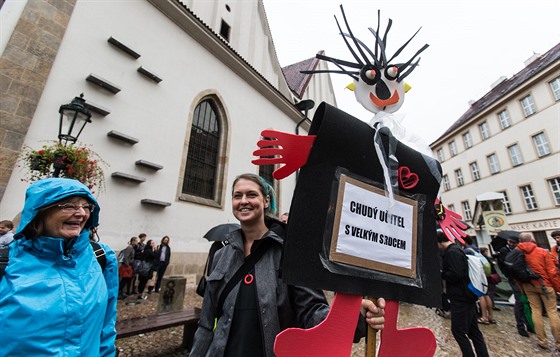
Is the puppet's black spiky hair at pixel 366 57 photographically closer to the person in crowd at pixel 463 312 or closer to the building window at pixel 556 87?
the person in crowd at pixel 463 312

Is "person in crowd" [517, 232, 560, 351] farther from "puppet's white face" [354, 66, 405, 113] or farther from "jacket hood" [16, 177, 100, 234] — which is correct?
"jacket hood" [16, 177, 100, 234]

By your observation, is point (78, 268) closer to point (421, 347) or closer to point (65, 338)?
point (65, 338)

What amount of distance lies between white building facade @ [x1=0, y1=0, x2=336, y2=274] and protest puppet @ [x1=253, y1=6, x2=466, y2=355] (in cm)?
607

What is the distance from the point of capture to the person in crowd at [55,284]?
1.11 m

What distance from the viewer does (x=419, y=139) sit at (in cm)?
138

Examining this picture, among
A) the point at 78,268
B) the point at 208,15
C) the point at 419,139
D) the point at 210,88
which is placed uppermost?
the point at 208,15

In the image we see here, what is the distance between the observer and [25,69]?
496 cm

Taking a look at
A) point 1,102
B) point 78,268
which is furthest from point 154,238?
point 78,268

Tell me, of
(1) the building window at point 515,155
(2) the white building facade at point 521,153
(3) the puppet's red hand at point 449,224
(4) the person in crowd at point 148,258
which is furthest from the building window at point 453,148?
(3) the puppet's red hand at point 449,224

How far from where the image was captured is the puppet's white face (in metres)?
1.36

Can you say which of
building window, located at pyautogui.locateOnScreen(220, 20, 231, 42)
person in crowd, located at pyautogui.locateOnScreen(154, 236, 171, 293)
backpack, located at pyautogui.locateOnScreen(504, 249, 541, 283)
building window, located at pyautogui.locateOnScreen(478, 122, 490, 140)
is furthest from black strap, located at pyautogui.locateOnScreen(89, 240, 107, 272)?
building window, located at pyautogui.locateOnScreen(478, 122, 490, 140)

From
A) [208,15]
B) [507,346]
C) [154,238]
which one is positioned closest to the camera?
[507,346]

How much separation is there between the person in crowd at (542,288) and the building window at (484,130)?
65.0ft

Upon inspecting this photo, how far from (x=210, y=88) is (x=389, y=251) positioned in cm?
908
